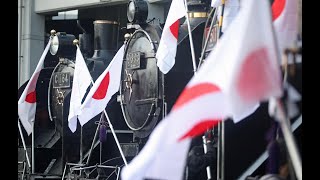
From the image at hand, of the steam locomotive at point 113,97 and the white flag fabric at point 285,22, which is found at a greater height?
the white flag fabric at point 285,22

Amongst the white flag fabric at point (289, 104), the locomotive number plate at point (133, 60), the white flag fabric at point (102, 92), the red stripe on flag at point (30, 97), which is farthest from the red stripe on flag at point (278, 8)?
the red stripe on flag at point (30, 97)

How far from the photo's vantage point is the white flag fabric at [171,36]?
745cm

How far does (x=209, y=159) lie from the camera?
647 centimetres

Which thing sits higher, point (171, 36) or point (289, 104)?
point (171, 36)

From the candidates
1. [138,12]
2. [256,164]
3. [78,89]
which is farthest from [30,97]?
[256,164]

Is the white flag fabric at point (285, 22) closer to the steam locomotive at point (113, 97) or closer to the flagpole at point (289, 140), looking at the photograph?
the flagpole at point (289, 140)

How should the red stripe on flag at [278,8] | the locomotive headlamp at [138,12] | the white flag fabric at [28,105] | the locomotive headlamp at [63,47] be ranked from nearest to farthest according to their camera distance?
the red stripe on flag at [278,8] → the locomotive headlamp at [138,12] → the white flag fabric at [28,105] → the locomotive headlamp at [63,47]

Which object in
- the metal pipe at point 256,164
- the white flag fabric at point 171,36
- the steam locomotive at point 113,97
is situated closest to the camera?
the metal pipe at point 256,164

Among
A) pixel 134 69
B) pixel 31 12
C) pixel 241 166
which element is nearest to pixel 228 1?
pixel 241 166

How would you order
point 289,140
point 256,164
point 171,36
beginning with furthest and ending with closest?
point 171,36 < point 256,164 < point 289,140

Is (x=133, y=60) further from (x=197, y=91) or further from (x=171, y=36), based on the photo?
(x=197, y=91)

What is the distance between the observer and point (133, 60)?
9.30 m

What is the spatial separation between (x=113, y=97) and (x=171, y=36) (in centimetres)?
306

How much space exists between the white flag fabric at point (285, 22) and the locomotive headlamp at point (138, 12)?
4.83 metres
